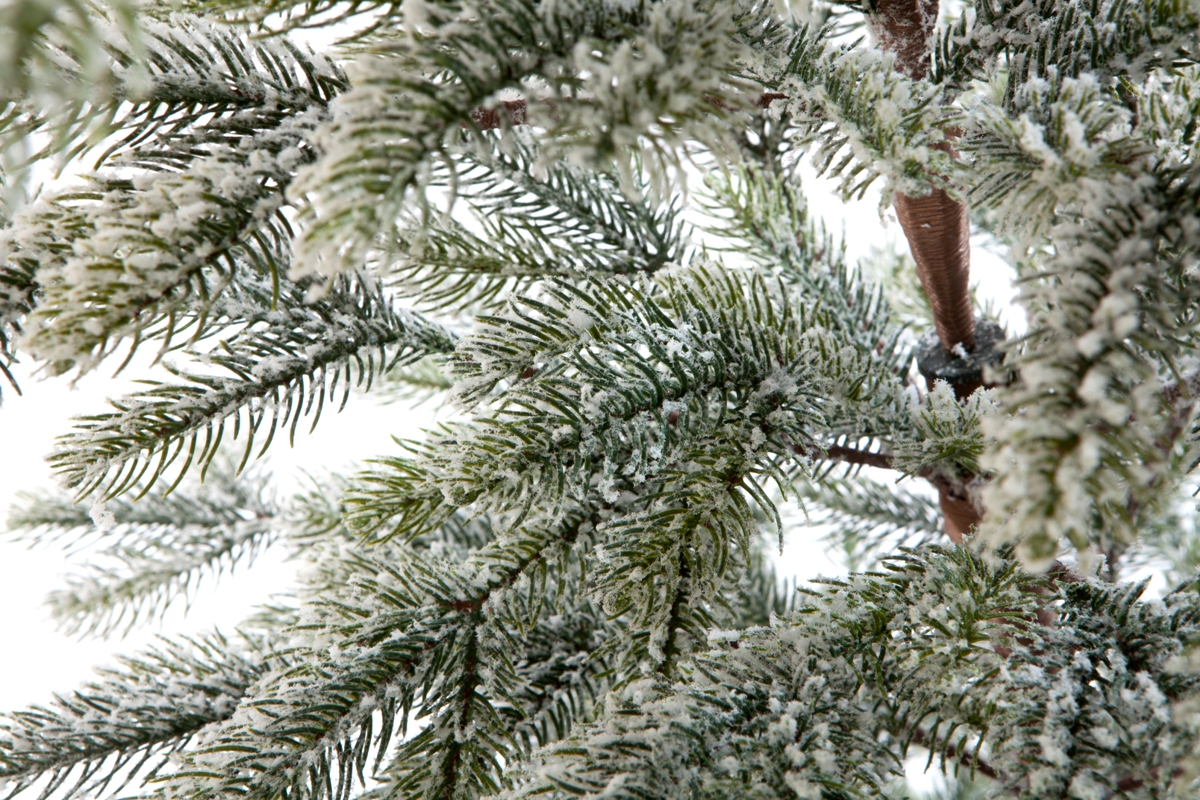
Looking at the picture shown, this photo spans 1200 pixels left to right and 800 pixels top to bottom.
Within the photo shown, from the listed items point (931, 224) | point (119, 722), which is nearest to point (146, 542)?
point (119, 722)

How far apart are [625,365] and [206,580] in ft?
2.69

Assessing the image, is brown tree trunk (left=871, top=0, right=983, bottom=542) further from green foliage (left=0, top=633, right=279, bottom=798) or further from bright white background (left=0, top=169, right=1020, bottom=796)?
green foliage (left=0, top=633, right=279, bottom=798)

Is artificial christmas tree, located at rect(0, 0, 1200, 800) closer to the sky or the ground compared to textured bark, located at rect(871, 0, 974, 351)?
closer to the ground

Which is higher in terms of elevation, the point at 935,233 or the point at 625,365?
the point at 935,233

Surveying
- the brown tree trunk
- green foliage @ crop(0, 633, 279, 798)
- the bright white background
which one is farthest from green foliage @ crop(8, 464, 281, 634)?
the brown tree trunk

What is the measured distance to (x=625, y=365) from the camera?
470 mm

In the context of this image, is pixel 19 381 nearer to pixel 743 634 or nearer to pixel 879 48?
pixel 743 634

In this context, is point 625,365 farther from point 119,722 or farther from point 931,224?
point 119,722

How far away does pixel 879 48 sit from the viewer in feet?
1.63

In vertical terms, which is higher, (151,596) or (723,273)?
(723,273)

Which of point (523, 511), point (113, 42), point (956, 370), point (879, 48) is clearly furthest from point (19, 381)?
point (956, 370)

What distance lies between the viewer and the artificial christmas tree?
0.30 meters

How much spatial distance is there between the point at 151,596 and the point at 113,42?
83cm

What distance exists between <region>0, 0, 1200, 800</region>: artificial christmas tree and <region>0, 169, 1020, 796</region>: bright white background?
94mm
